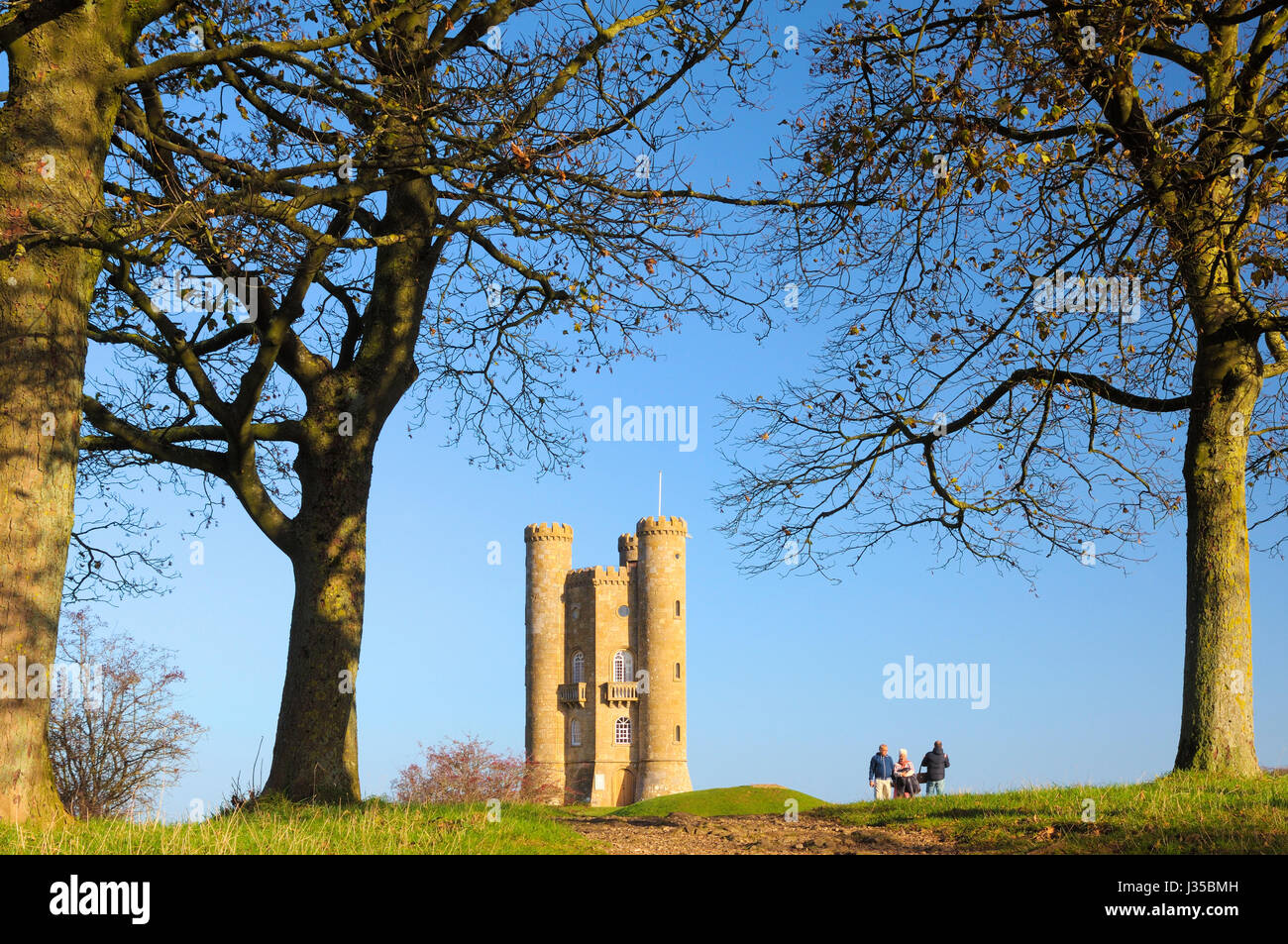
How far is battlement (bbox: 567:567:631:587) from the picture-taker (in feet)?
187

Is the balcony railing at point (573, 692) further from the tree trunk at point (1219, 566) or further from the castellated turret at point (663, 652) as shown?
Answer: the tree trunk at point (1219, 566)

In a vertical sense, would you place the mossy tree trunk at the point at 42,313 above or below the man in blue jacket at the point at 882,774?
above

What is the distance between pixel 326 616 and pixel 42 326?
154 inches

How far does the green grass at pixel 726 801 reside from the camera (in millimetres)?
35375

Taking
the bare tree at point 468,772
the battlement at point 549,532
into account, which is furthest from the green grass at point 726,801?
the battlement at point 549,532

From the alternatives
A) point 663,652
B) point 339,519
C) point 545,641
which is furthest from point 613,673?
point 339,519

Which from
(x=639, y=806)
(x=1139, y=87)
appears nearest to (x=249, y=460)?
(x=1139, y=87)

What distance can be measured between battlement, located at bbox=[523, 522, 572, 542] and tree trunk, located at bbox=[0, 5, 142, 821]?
162 ft

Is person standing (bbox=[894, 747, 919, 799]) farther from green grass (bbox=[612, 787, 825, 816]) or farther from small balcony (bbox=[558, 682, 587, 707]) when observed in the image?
small balcony (bbox=[558, 682, 587, 707])

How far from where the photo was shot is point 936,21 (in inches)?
483

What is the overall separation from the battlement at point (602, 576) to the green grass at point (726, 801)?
18.2 meters

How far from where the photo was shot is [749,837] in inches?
432
